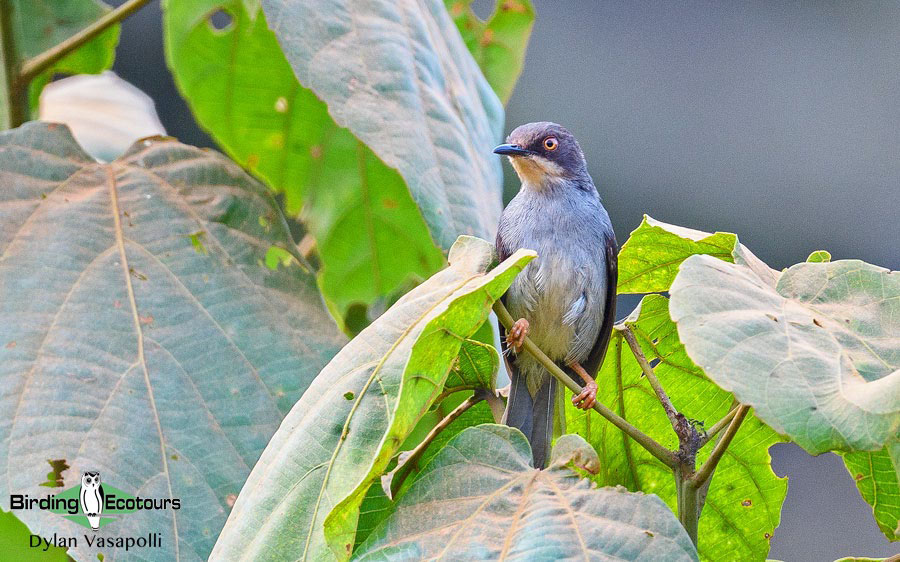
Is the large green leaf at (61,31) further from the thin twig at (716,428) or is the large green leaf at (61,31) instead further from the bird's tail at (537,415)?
the thin twig at (716,428)

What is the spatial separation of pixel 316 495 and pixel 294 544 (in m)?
0.07

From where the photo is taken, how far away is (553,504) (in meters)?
1.35

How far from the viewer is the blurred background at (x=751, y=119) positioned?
7.97 metres

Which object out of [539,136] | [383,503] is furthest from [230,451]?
[539,136]

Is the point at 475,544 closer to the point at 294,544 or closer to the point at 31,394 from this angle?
the point at 294,544

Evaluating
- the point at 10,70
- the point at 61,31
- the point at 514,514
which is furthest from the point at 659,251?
the point at 61,31

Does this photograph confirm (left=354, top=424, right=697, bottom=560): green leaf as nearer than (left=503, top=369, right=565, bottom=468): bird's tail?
Yes

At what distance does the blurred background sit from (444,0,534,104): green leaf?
4770 mm

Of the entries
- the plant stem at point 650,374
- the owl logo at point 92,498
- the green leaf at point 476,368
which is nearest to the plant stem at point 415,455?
the green leaf at point 476,368

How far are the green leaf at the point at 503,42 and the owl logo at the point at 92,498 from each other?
201cm

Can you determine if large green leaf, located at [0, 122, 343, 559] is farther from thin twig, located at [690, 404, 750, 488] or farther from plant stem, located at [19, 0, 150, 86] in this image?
thin twig, located at [690, 404, 750, 488]

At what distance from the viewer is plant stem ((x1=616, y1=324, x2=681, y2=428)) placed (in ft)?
4.60

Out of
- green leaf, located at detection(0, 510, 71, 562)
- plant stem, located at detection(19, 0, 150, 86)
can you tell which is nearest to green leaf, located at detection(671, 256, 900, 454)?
green leaf, located at detection(0, 510, 71, 562)

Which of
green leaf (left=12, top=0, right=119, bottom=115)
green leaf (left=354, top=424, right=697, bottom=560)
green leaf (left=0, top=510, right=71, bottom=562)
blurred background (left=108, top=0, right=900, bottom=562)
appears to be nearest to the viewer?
green leaf (left=354, top=424, right=697, bottom=560)
